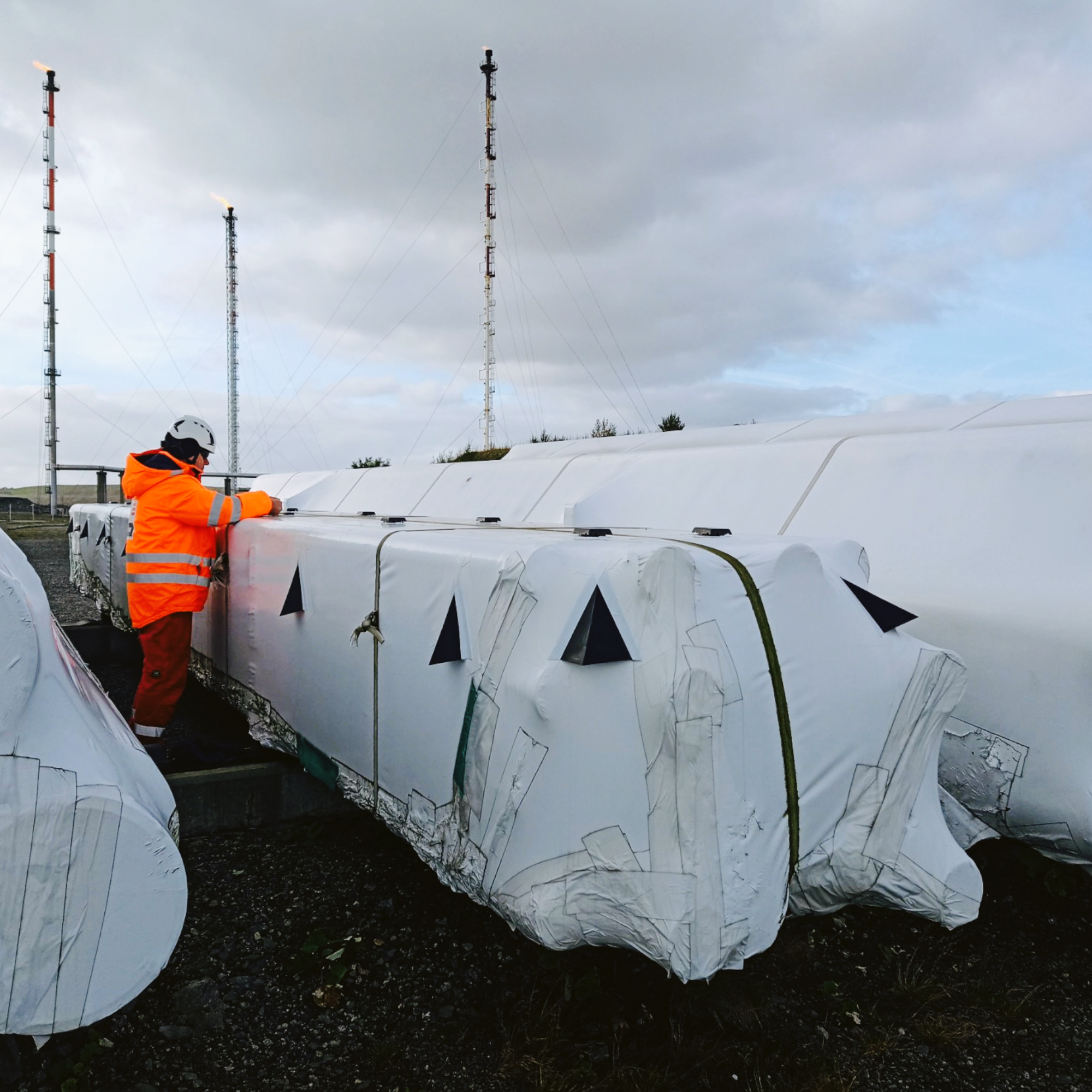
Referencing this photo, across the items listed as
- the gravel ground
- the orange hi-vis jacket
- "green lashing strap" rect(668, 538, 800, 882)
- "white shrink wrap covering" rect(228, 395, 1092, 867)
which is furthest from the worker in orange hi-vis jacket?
"green lashing strap" rect(668, 538, 800, 882)

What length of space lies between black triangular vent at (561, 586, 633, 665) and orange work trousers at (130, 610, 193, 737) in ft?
9.14

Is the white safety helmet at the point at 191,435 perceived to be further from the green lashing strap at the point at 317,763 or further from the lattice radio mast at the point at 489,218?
the lattice radio mast at the point at 489,218

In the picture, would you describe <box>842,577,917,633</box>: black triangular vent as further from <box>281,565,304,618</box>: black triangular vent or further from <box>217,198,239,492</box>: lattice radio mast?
<box>217,198,239,492</box>: lattice radio mast

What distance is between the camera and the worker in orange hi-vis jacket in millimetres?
4008

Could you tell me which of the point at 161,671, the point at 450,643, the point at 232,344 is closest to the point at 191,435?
the point at 161,671

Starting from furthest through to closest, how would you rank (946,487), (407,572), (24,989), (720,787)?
1. (946,487)
2. (407,572)
3. (720,787)
4. (24,989)

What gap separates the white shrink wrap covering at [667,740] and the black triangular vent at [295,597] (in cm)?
91

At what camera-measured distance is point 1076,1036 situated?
238cm

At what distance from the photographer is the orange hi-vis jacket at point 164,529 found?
4004 millimetres

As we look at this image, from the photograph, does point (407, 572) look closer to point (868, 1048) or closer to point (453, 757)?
point (453, 757)

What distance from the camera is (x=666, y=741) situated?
1.86 meters

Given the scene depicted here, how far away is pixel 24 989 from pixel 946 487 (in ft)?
11.3

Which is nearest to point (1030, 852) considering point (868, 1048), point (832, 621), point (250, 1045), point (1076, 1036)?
point (1076, 1036)

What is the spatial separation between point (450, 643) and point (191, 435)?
247 centimetres
